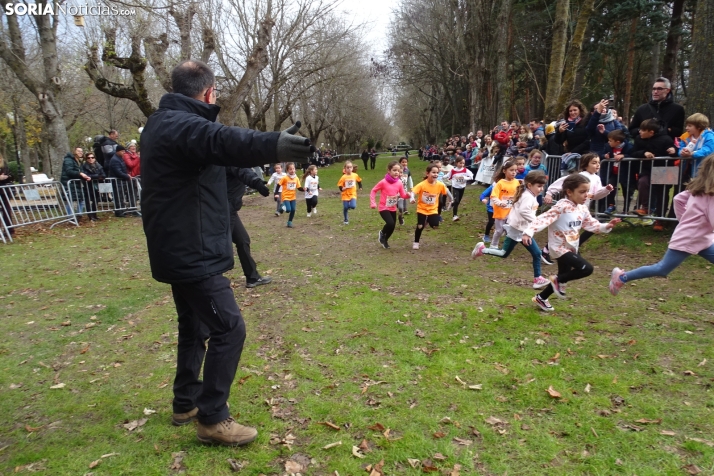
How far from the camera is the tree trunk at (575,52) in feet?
40.7

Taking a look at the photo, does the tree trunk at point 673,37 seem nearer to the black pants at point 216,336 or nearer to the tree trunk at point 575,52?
the tree trunk at point 575,52

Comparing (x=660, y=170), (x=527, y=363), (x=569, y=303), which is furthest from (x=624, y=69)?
(x=527, y=363)

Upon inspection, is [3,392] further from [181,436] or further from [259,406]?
[259,406]

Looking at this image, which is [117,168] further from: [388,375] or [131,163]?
[388,375]

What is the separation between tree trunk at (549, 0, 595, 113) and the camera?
488 inches

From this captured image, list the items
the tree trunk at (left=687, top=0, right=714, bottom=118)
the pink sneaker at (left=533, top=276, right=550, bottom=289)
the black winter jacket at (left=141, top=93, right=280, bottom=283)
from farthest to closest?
the tree trunk at (left=687, top=0, right=714, bottom=118) < the pink sneaker at (left=533, top=276, right=550, bottom=289) < the black winter jacket at (left=141, top=93, right=280, bottom=283)

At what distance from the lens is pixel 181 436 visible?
136 inches

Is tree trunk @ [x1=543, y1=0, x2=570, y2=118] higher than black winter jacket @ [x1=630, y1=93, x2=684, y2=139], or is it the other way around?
tree trunk @ [x1=543, y1=0, x2=570, y2=118]

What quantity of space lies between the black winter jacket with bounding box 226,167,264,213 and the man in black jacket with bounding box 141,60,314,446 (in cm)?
316

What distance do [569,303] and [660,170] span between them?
3.75 m

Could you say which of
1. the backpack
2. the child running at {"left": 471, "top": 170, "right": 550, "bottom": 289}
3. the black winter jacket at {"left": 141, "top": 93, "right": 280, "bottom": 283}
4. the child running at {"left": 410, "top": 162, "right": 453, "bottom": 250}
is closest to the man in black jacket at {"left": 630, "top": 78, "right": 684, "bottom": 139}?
the backpack

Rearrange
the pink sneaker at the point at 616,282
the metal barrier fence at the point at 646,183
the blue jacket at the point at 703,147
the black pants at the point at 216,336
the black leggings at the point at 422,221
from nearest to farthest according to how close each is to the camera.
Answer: the black pants at the point at 216,336
the pink sneaker at the point at 616,282
the blue jacket at the point at 703,147
the metal barrier fence at the point at 646,183
the black leggings at the point at 422,221

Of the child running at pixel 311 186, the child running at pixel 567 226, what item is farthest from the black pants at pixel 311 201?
the child running at pixel 567 226

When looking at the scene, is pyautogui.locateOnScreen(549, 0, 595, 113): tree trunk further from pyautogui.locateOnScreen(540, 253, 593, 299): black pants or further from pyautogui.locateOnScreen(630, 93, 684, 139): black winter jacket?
pyautogui.locateOnScreen(540, 253, 593, 299): black pants
